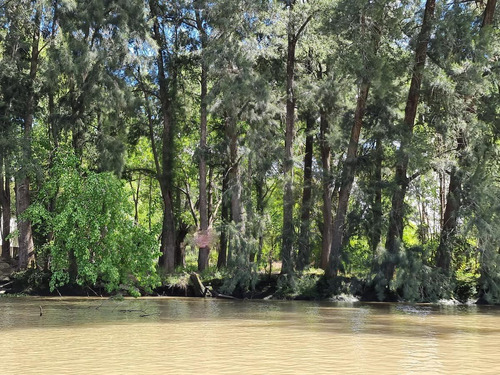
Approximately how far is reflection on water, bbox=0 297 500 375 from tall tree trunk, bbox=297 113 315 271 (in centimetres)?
783

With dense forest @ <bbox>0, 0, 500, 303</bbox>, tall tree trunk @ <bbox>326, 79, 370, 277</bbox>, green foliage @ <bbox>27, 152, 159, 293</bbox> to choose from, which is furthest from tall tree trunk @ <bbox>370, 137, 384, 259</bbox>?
green foliage @ <bbox>27, 152, 159, 293</bbox>

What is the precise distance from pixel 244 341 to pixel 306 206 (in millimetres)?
19197

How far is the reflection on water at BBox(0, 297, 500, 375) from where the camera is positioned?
8883 millimetres

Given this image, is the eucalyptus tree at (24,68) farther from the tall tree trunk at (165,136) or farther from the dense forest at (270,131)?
the tall tree trunk at (165,136)

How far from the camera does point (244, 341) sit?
38.3ft

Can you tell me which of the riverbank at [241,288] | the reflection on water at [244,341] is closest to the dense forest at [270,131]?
the riverbank at [241,288]

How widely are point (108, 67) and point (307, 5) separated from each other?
907 centimetres

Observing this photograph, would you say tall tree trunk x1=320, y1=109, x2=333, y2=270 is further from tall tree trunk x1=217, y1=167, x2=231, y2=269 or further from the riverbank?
tall tree trunk x1=217, y1=167, x2=231, y2=269

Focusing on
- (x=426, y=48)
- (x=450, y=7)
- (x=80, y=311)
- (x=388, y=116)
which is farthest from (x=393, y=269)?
(x=80, y=311)

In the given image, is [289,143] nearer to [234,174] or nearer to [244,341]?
[234,174]

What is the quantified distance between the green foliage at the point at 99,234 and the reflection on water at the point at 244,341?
2.54m

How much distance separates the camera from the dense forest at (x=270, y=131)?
23453 mm

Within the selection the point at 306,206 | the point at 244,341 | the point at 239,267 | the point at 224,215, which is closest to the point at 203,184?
the point at 306,206

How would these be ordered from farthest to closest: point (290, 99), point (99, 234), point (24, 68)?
1. point (24, 68)
2. point (290, 99)
3. point (99, 234)
